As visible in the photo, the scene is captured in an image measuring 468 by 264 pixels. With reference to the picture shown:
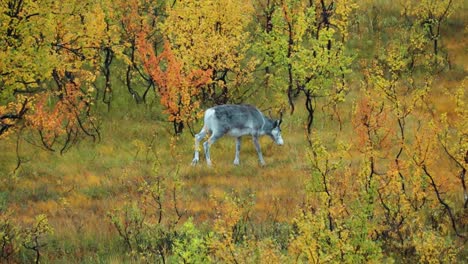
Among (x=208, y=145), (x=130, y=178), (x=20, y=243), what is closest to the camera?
(x=20, y=243)

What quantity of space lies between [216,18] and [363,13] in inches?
596

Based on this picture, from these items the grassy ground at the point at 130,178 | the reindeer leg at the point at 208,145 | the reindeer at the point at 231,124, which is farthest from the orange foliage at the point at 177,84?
the reindeer leg at the point at 208,145

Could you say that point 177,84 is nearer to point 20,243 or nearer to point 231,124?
point 231,124

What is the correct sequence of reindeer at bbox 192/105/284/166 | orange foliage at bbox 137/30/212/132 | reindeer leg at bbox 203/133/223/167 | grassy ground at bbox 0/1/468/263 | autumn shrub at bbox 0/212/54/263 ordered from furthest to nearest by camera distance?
orange foliage at bbox 137/30/212/132 < reindeer at bbox 192/105/284/166 < reindeer leg at bbox 203/133/223/167 < grassy ground at bbox 0/1/468/263 < autumn shrub at bbox 0/212/54/263

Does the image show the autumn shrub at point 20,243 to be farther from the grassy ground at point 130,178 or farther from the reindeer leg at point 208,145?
the reindeer leg at point 208,145

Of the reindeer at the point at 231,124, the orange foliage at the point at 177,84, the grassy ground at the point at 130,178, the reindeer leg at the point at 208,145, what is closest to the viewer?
the grassy ground at the point at 130,178

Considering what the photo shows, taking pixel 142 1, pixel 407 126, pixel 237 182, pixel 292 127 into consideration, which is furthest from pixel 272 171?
pixel 142 1

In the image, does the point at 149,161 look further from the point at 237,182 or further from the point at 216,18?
the point at 216,18

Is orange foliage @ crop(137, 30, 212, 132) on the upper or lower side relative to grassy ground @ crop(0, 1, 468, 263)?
upper

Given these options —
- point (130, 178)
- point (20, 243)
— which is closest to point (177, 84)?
point (130, 178)

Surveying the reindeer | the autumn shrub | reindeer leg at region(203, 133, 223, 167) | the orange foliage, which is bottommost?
the autumn shrub

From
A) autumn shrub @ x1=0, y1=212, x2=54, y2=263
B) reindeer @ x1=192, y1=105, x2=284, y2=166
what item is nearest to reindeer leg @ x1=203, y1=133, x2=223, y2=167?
reindeer @ x1=192, y1=105, x2=284, y2=166

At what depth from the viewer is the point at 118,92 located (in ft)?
96.4

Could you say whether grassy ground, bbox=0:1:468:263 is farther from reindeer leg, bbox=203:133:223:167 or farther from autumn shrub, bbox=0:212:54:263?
reindeer leg, bbox=203:133:223:167
